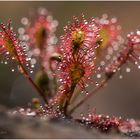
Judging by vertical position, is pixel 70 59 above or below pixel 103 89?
above

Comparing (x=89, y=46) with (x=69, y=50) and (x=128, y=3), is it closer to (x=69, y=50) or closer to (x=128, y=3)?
(x=69, y=50)

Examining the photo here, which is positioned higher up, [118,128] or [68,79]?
[68,79]

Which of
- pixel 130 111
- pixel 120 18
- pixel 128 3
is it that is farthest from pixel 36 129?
pixel 128 3

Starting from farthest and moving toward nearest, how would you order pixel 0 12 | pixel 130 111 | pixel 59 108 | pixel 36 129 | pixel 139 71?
pixel 0 12 → pixel 139 71 → pixel 130 111 → pixel 59 108 → pixel 36 129

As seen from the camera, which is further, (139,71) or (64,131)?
(139,71)

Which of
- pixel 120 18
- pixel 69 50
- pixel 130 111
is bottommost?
pixel 130 111

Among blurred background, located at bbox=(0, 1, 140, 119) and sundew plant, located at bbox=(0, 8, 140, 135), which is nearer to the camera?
sundew plant, located at bbox=(0, 8, 140, 135)

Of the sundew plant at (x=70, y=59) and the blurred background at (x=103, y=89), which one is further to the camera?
the blurred background at (x=103, y=89)

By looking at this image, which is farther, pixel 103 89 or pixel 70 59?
pixel 103 89
